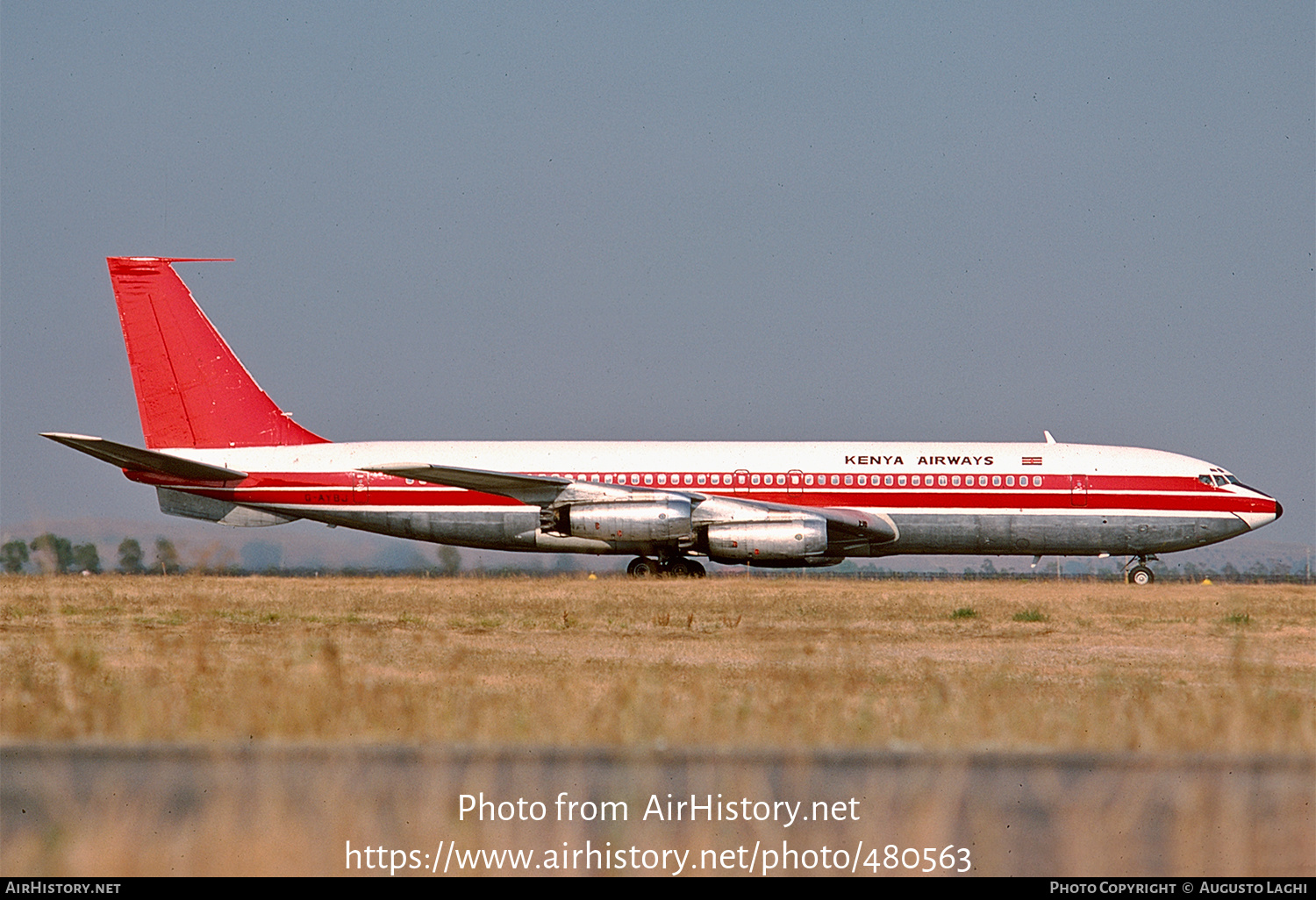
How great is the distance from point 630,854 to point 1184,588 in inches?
1227

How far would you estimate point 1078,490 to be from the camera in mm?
36781

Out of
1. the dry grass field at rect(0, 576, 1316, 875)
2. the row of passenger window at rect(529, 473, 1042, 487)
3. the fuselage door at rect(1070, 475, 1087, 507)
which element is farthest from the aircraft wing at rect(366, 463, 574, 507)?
the fuselage door at rect(1070, 475, 1087, 507)

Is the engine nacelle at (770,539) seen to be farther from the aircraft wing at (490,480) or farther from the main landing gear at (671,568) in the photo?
the aircraft wing at (490,480)

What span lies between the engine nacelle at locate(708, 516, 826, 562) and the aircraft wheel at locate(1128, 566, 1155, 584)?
374 inches

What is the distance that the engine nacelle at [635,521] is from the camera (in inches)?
1355

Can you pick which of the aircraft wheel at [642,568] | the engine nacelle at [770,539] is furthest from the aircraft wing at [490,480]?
the engine nacelle at [770,539]

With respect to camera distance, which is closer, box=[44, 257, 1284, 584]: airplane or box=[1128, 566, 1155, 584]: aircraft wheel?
box=[44, 257, 1284, 584]: airplane

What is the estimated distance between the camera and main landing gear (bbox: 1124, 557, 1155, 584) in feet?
125

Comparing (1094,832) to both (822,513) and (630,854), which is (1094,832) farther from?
(822,513)

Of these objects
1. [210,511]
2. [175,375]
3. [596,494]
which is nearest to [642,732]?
[596,494]

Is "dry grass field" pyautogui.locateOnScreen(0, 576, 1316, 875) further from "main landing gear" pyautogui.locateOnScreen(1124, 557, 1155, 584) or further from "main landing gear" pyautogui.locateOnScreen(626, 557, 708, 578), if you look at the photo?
"main landing gear" pyautogui.locateOnScreen(1124, 557, 1155, 584)

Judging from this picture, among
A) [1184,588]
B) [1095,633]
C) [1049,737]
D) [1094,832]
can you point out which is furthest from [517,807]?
[1184,588]

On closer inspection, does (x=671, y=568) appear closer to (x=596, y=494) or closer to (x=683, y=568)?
(x=683, y=568)

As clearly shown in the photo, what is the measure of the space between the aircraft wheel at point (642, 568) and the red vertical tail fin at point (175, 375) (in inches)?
377
